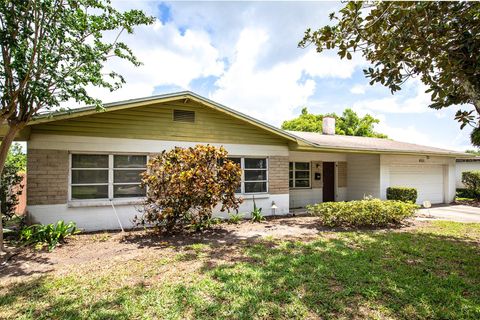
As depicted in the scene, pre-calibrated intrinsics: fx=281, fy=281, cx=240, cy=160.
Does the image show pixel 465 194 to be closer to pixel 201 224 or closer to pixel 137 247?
pixel 201 224

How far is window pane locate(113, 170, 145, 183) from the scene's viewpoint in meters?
8.92

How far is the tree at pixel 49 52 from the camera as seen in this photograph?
589 centimetres

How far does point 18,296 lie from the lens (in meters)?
4.24

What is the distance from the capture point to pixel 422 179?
1566 cm

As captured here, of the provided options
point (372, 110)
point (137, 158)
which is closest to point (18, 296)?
point (137, 158)

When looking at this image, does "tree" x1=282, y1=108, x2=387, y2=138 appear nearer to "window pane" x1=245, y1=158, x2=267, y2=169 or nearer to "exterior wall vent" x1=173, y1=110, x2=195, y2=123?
"window pane" x1=245, y1=158, x2=267, y2=169

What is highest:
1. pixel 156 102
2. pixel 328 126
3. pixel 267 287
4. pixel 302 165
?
pixel 328 126

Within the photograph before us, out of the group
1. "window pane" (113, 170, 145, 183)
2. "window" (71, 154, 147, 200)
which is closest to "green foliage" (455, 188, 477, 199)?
"window" (71, 154, 147, 200)

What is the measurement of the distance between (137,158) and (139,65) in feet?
10.1

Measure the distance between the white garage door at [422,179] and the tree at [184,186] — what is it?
1057cm

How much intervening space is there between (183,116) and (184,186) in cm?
323

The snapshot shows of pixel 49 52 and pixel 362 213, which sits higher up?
pixel 49 52

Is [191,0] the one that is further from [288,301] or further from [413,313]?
[413,313]

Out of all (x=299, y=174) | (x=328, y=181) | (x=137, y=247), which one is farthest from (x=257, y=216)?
(x=328, y=181)
